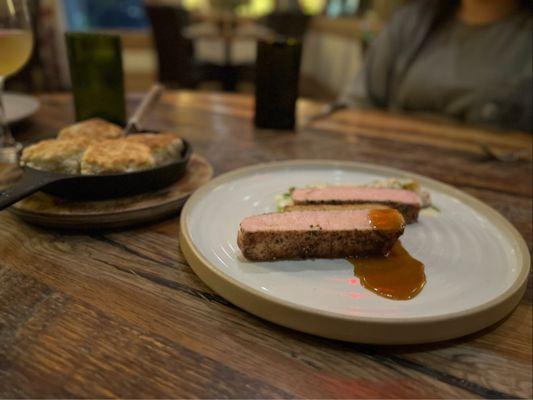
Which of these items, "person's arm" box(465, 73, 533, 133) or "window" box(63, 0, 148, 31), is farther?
"window" box(63, 0, 148, 31)

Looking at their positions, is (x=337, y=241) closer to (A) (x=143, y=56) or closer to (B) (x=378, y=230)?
(B) (x=378, y=230)

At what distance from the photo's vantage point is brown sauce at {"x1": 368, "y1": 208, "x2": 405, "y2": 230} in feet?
2.28

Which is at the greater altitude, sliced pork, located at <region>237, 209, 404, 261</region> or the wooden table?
sliced pork, located at <region>237, 209, 404, 261</region>

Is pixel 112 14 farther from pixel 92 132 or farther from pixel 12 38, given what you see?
pixel 92 132

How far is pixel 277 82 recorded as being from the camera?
1.48m

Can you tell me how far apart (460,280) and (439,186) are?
0.38m

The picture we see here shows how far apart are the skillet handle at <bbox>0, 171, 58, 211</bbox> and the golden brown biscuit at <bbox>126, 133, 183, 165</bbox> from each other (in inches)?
9.0

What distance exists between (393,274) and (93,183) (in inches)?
22.6

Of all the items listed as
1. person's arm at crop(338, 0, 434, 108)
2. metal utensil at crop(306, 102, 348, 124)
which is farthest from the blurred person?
metal utensil at crop(306, 102, 348, 124)

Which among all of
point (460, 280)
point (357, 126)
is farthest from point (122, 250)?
point (357, 126)

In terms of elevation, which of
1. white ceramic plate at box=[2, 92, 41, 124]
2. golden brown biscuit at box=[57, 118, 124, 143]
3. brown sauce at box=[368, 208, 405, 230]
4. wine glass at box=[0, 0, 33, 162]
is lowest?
white ceramic plate at box=[2, 92, 41, 124]

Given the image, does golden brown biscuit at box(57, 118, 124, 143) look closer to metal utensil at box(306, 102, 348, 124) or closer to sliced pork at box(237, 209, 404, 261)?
sliced pork at box(237, 209, 404, 261)

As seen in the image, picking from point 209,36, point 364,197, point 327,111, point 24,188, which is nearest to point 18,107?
point 24,188

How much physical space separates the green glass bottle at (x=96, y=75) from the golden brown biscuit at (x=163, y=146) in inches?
15.7
